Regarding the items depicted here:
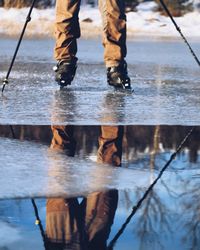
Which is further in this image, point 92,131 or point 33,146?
point 92,131

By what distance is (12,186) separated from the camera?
4.55 m

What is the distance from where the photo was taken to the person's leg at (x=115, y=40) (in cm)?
865

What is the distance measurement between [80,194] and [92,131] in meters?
1.90

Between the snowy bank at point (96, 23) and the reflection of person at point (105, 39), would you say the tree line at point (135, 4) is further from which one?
the reflection of person at point (105, 39)

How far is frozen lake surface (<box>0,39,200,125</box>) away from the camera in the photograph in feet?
22.6

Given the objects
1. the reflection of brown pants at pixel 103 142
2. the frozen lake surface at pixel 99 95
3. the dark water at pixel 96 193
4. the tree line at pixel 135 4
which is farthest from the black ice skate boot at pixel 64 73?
the tree line at pixel 135 4

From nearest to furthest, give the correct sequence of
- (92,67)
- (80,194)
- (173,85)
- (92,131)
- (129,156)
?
(80,194), (129,156), (92,131), (173,85), (92,67)

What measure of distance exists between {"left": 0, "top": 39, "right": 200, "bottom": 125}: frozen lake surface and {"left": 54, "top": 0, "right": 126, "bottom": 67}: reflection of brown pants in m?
0.35

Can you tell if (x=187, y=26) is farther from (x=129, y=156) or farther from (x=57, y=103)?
(x=129, y=156)

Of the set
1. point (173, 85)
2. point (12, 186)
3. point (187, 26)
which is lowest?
point (187, 26)

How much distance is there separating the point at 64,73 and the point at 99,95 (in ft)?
2.07

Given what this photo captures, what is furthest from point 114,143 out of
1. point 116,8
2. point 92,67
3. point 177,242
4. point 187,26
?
point 187,26

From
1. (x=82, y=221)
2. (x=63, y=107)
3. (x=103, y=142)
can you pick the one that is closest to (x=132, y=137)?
(x=103, y=142)

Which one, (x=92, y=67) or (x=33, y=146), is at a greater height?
(x=33, y=146)
